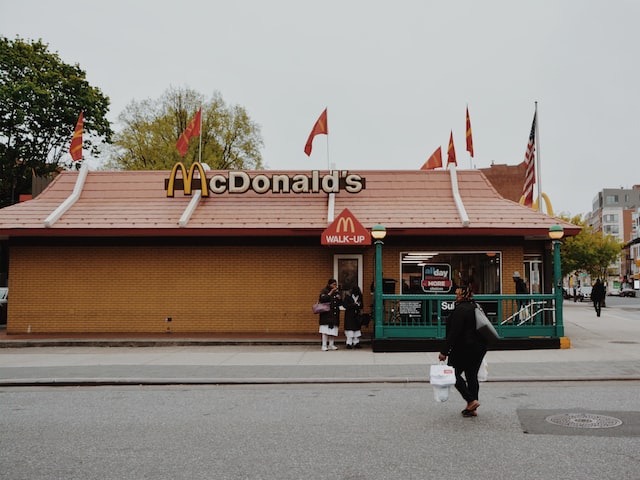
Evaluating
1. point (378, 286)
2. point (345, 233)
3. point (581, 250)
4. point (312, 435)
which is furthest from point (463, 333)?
point (581, 250)

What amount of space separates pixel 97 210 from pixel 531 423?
14331 millimetres

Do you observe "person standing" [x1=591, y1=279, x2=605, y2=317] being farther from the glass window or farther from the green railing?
the green railing

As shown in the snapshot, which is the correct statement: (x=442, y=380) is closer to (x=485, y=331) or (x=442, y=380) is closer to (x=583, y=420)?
(x=485, y=331)

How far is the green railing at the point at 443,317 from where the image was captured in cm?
1443

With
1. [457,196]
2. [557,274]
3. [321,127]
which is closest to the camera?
[557,274]

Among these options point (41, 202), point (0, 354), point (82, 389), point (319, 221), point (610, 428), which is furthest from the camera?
point (41, 202)

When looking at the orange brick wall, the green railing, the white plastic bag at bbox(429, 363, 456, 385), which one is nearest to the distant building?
the green railing

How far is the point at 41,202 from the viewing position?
18578mm

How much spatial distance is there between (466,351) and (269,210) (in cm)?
1102

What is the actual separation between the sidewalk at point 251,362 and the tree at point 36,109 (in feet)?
72.2

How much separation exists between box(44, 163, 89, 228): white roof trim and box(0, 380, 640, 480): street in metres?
8.21

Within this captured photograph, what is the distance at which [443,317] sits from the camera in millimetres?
15031

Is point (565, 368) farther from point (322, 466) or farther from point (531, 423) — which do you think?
point (322, 466)

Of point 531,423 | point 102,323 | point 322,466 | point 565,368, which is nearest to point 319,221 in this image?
point 102,323
